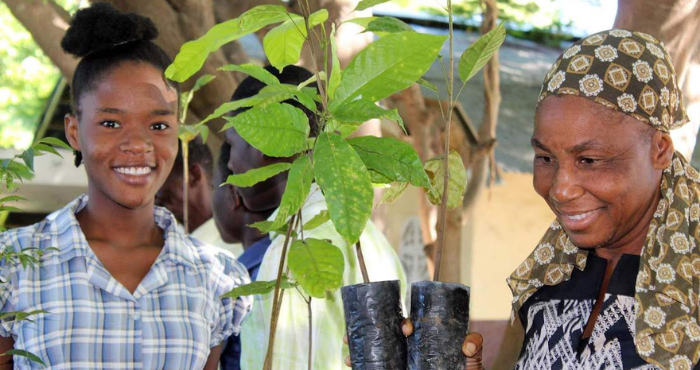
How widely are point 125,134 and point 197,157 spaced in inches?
76.7

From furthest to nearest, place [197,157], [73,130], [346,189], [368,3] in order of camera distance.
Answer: [197,157], [73,130], [368,3], [346,189]

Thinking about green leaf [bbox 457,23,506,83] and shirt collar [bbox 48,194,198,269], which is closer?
green leaf [bbox 457,23,506,83]

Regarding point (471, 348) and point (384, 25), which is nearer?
point (471, 348)

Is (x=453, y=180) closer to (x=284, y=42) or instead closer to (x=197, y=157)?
(x=284, y=42)

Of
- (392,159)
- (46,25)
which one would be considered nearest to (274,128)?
(392,159)

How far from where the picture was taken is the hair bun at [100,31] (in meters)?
2.76

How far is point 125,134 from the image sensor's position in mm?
2613

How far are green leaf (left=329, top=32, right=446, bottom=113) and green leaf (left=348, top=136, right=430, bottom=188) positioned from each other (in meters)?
0.11

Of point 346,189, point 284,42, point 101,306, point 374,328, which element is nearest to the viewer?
point 346,189

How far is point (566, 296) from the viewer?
2.21m

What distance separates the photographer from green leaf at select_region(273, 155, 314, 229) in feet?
5.86

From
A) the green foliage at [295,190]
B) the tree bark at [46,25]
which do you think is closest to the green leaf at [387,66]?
the green foliage at [295,190]

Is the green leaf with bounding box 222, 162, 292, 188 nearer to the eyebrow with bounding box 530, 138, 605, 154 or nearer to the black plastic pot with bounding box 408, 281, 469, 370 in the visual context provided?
the black plastic pot with bounding box 408, 281, 469, 370

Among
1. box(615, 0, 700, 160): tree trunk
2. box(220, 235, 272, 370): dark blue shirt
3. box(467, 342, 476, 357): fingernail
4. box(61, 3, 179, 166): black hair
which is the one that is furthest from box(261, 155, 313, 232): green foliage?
box(615, 0, 700, 160): tree trunk
